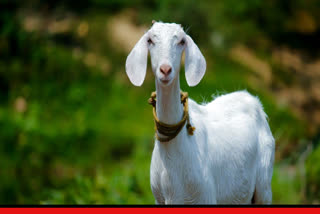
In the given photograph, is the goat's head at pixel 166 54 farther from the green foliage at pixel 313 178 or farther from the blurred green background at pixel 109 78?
the blurred green background at pixel 109 78

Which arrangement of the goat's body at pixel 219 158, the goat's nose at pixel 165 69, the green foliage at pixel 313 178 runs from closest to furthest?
1. the goat's nose at pixel 165 69
2. the goat's body at pixel 219 158
3. the green foliage at pixel 313 178


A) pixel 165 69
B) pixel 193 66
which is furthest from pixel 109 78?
pixel 165 69

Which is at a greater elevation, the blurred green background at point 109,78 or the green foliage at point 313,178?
the blurred green background at point 109,78

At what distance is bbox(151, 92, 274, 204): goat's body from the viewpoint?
10.3 ft

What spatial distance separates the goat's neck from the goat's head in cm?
A: 10

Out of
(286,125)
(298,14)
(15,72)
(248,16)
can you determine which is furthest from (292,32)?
(15,72)

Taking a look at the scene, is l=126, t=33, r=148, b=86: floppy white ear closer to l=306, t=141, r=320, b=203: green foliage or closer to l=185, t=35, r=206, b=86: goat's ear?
l=185, t=35, r=206, b=86: goat's ear

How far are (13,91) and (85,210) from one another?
6324mm

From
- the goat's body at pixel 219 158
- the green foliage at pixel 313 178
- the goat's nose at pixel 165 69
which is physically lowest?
the green foliage at pixel 313 178

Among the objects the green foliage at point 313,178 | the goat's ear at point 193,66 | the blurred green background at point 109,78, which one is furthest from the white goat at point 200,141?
the blurred green background at point 109,78

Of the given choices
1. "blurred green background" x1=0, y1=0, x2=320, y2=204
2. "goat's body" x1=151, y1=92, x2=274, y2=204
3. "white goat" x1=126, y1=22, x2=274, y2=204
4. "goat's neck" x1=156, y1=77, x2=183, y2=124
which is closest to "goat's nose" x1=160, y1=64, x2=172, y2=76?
"white goat" x1=126, y1=22, x2=274, y2=204

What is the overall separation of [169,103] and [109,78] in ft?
22.2

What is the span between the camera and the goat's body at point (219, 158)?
10.3 ft

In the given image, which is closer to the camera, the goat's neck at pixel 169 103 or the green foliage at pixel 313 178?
the goat's neck at pixel 169 103
